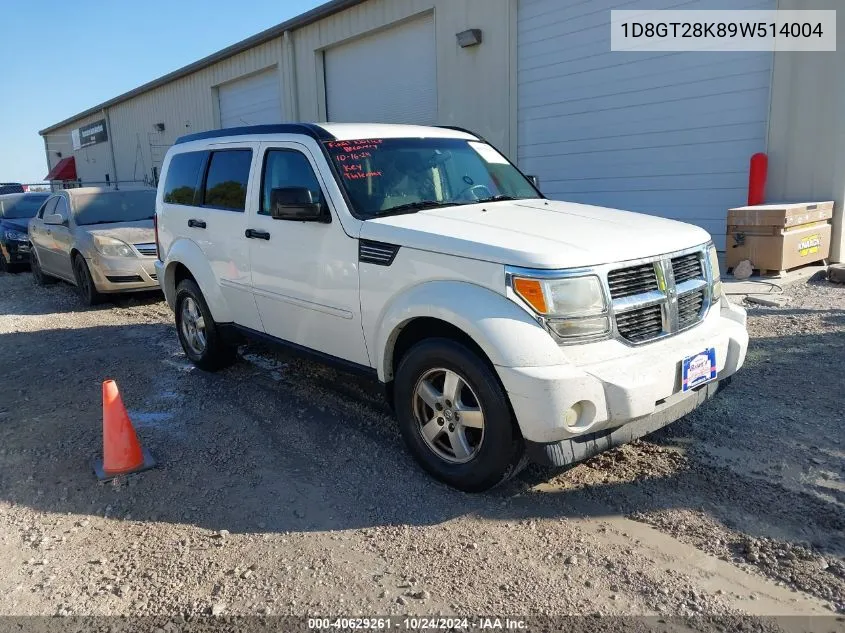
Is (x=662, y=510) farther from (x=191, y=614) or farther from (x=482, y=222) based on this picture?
(x=191, y=614)

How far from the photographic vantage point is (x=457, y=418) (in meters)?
3.55

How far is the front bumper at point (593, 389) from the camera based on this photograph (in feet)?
10.1

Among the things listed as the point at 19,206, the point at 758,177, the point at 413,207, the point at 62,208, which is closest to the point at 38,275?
the point at 62,208

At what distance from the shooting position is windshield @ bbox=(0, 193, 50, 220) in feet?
49.6

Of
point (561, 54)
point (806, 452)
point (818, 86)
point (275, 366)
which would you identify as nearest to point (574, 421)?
point (806, 452)

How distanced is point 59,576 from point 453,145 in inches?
143

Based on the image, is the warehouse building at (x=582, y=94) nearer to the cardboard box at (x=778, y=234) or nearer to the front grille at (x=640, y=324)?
the cardboard box at (x=778, y=234)

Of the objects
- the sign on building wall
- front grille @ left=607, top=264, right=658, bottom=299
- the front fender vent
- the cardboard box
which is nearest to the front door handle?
the front fender vent

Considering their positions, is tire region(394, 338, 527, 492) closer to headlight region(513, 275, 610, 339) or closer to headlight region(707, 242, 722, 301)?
headlight region(513, 275, 610, 339)

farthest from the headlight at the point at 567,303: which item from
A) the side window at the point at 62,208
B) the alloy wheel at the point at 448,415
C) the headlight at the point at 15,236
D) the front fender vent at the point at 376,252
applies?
the headlight at the point at 15,236

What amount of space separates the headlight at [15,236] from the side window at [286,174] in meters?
11.5

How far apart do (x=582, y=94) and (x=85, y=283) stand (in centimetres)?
830

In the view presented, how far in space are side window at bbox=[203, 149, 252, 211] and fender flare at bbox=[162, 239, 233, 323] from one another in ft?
1.49

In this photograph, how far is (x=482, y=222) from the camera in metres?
3.83
